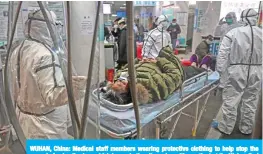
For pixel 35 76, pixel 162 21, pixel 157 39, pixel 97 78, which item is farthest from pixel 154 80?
pixel 162 21

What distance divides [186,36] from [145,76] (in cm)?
490

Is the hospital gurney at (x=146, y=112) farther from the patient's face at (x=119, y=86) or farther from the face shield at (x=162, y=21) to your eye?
the face shield at (x=162, y=21)

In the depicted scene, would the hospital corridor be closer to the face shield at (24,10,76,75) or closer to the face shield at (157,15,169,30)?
the face shield at (24,10,76,75)

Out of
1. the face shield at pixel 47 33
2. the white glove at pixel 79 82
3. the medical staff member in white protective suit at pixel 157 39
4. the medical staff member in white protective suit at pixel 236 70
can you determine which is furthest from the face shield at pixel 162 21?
the white glove at pixel 79 82

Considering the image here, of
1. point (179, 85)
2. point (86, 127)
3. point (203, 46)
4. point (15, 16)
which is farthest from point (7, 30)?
point (203, 46)

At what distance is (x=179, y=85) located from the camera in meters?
1.72

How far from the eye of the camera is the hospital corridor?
52 cm

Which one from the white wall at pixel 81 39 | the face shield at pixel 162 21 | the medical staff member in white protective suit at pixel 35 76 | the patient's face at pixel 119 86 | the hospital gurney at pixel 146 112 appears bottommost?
the hospital gurney at pixel 146 112

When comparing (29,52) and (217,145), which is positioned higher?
(29,52)

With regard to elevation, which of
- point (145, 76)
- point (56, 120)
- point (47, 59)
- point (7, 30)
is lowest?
point (56, 120)

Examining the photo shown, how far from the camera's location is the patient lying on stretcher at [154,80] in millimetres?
1370

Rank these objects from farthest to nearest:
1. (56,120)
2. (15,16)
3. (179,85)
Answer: (179,85)
(56,120)
(15,16)

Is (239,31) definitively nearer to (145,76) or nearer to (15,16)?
(145,76)

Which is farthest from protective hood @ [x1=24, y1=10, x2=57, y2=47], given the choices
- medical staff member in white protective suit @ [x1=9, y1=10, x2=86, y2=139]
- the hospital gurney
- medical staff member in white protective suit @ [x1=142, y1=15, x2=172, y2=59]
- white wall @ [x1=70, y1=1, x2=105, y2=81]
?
medical staff member in white protective suit @ [x1=142, y1=15, x2=172, y2=59]
